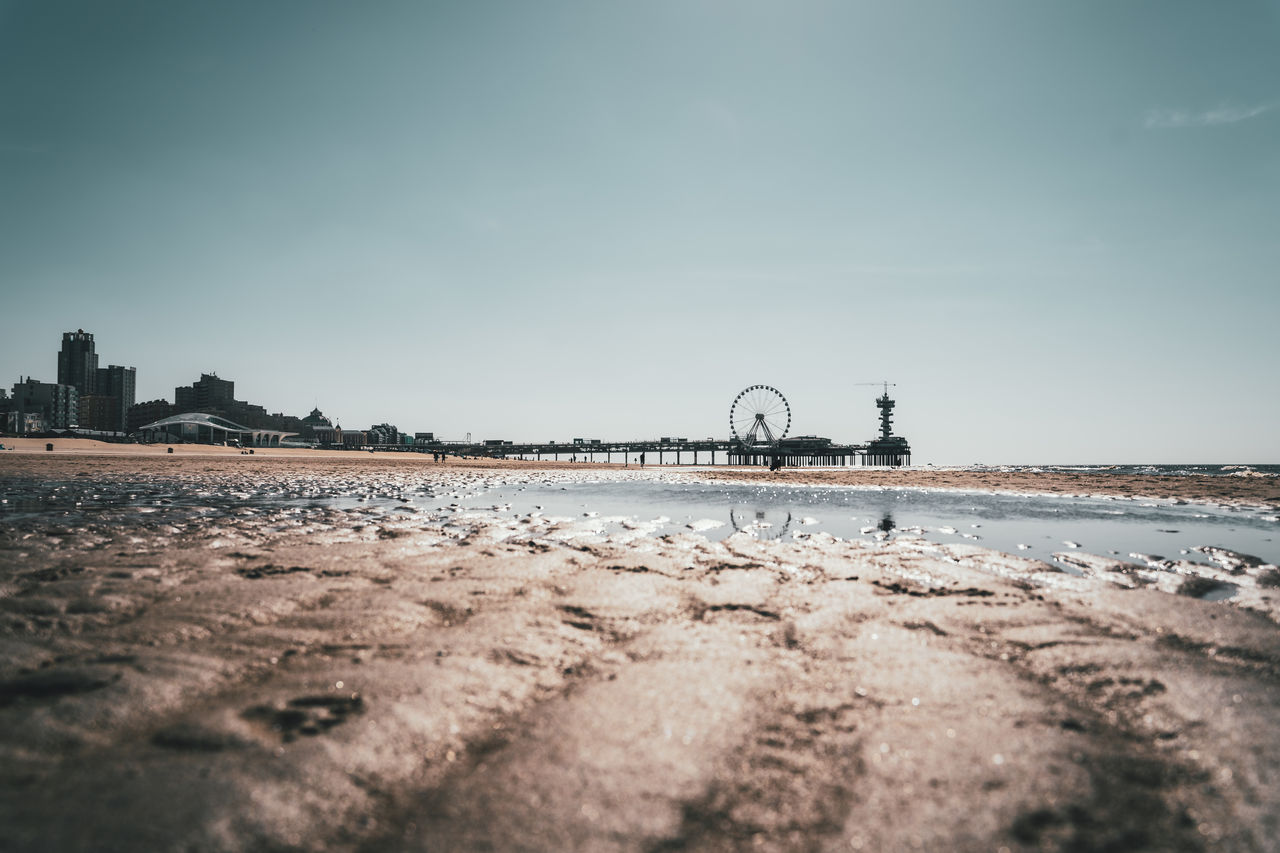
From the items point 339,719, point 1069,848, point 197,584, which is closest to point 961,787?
point 1069,848

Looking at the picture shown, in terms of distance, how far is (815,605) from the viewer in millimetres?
4871

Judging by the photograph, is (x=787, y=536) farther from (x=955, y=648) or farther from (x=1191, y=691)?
(x=1191, y=691)

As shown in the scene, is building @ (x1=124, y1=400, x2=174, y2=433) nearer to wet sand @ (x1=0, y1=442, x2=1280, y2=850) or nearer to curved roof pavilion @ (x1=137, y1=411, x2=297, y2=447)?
curved roof pavilion @ (x1=137, y1=411, x2=297, y2=447)

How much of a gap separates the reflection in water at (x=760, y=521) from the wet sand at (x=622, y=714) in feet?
14.6

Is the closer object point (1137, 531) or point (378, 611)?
point (378, 611)

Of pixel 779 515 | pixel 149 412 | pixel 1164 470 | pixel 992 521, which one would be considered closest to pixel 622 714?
pixel 779 515

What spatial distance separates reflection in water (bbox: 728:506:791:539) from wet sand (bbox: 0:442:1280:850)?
4.44m

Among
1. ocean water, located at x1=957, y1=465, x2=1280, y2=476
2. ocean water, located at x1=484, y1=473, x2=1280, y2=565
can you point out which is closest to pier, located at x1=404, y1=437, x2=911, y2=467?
ocean water, located at x1=957, y1=465, x2=1280, y2=476

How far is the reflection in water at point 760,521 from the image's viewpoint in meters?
9.91

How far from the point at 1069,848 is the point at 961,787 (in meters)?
0.36

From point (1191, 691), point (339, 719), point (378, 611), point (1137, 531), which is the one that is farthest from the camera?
point (1137, 531)

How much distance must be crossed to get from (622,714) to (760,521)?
9446mm

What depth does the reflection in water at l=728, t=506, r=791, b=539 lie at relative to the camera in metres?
9.91

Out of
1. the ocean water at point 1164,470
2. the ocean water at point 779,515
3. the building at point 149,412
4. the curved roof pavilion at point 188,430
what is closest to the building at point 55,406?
the building at point 149,412
